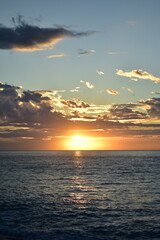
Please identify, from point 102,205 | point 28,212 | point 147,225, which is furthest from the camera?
point 102,205

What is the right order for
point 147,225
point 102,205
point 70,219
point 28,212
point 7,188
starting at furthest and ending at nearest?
1. point 7,188
2. point 102,205
3. point 28,212
4. point 70,219
5. point 147,225

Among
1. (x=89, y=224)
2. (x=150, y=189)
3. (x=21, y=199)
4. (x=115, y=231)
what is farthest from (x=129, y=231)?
(x=150, y=189)

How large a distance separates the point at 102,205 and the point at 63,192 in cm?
1267

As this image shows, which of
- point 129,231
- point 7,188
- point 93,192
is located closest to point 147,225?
point 129,231

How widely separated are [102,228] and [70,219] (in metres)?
4.88

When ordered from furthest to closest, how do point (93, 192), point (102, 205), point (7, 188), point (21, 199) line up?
1. point (7, 188)
2. point (93, 192)
3. point (21, 199)
4. point (102, 205)

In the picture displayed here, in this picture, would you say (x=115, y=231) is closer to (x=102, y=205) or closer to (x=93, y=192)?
(x=102, y=205)

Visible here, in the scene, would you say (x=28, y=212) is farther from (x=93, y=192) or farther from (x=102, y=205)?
(x=93, y=192)

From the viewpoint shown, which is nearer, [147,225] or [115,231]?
[115,231]

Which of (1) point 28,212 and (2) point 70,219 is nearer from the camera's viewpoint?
(2) point 70,219

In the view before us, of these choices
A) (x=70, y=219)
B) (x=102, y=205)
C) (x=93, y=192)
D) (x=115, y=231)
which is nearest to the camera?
(x=115, y=231)

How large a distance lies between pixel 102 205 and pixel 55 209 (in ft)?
21.5

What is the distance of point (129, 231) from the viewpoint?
2609 cm

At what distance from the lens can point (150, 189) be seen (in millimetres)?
49344
